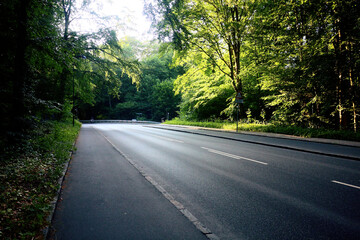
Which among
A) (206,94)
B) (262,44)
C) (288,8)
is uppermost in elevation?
(288,8)

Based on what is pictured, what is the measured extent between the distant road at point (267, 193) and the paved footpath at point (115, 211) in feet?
1.42

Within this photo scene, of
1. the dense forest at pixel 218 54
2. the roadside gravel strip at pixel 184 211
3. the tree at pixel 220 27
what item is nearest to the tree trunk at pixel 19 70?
the dense forest at pixel 218 54

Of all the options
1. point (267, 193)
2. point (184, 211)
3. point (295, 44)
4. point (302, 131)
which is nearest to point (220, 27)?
point (295, 44)

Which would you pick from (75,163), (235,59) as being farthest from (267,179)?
(235,59)

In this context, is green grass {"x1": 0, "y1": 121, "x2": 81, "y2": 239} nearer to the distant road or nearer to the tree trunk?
the tree trunk

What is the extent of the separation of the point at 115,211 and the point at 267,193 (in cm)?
330

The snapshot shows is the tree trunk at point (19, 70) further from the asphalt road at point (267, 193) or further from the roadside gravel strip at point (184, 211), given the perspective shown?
the roadside gravel strip at point (184, 211)

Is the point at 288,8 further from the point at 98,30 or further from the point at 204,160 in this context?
the point at 98,30

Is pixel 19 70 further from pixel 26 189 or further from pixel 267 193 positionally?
pixel 267 193

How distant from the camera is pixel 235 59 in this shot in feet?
70.2

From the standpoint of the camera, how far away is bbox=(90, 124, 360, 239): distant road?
10.5 ft

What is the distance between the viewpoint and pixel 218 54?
22266mm

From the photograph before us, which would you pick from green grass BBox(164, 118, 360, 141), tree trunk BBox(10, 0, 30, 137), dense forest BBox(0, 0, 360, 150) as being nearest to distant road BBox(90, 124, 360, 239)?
tree trunk BBox(10, 0, 30, 137)

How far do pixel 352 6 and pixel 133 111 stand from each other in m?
58.4
